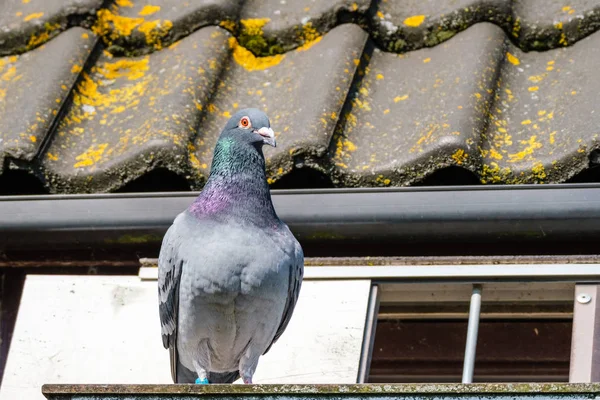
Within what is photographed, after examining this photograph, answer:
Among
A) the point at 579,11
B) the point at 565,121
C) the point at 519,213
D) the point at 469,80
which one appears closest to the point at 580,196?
the point at 519,213

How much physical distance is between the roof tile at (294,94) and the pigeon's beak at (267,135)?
21 centimetres

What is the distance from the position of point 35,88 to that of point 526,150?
1674 millimetres

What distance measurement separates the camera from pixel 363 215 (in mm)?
3684

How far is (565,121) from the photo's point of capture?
12.9ft

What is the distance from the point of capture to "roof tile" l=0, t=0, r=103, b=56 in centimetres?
462

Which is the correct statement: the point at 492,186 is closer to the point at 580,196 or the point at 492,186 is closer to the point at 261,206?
the point at 580,196

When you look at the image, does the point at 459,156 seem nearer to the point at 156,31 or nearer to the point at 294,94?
the point at 294,94

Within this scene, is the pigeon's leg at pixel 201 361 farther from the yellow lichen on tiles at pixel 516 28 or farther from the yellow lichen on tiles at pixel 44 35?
the yellow lichen on tiles at pixel 516 28

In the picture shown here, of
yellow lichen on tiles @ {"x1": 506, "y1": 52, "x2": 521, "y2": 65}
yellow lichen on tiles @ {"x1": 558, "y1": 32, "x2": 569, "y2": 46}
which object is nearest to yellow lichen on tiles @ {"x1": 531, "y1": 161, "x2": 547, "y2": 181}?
yellow lichen on tiles @ {"x1": 506, "y1": 52, "x2": 521, "y2": 65}

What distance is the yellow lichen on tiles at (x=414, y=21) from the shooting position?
452 cm

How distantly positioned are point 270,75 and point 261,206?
967 mm

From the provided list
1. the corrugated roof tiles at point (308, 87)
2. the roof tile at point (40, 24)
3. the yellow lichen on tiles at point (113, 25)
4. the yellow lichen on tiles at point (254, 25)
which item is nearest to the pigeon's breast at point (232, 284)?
the corrugated roof tiles at point (308, 87)

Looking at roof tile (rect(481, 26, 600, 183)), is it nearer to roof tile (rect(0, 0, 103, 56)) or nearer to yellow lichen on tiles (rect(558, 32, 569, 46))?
yellow lichen on tiles (rect(558, 32, 569, 46))

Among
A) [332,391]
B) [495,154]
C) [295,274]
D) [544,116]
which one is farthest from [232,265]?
[544,116]
